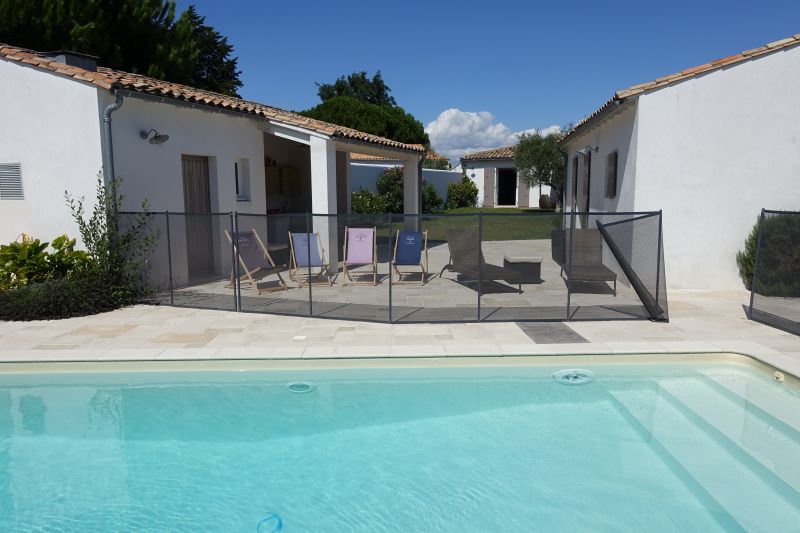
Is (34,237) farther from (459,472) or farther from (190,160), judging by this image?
(459,472)

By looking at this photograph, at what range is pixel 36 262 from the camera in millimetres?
8430

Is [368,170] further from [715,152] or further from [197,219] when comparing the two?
[715,152]

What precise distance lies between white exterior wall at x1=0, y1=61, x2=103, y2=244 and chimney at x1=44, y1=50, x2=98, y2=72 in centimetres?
97

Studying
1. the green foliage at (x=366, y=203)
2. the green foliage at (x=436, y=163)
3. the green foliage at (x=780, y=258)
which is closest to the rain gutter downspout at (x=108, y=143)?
the green foliage at (x=780, y=258)

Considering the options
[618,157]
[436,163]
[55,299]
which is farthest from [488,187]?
[55,299]

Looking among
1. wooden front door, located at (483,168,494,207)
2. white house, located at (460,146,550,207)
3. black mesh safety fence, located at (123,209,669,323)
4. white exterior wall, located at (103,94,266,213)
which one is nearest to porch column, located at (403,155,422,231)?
black mesh safety fence, located at (123,209,669,323)

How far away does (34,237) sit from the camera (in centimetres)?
929

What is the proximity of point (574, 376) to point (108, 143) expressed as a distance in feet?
24.1

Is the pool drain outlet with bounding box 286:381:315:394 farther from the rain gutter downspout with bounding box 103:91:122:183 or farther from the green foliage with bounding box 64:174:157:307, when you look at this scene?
the rain gutter downspout with bounding box 103:91:122:183

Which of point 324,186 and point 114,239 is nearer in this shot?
point 114,239

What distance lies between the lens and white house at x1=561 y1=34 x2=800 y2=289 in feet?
30.8

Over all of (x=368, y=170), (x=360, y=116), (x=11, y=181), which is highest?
(x=360, y=116)

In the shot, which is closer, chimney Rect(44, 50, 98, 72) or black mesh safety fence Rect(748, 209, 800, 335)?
black mesh safety fence Rect(748, 209, 800, 335)

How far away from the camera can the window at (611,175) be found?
11.5 metres
